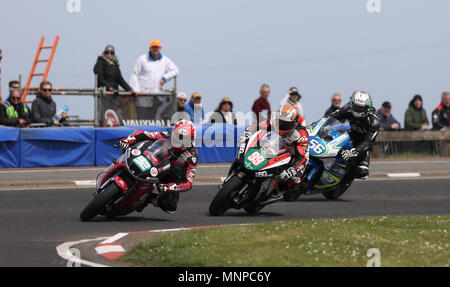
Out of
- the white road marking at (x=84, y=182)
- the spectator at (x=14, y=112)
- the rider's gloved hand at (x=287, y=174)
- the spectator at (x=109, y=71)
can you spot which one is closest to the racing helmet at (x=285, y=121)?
the rider's gloved hand at (x=287, y=174)

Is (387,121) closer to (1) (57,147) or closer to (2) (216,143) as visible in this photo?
(2) (216,143)

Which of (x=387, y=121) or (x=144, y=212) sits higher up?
(x=387, y=121)

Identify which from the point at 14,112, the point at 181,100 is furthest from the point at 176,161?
the point at 14,112

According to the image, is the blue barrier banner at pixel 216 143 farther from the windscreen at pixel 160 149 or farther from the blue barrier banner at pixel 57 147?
the windscreen at pixel 160 149

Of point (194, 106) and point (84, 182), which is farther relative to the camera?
A: point (194, 106)

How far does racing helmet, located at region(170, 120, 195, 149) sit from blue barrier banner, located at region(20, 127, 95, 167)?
7227 millimetres

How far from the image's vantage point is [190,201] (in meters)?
14.9

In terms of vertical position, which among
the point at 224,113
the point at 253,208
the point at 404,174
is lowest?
the point at 404,174

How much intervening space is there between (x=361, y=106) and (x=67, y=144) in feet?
22.0

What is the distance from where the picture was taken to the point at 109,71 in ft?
63.6

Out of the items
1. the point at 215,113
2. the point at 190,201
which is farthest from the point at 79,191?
the point at 215,113

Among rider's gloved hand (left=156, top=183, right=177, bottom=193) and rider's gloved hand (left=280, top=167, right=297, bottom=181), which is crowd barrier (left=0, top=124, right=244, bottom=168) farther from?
rider's gloved hand (left=156, top=183, right=177, bottom=193)

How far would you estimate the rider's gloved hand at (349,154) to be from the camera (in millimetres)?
14320
